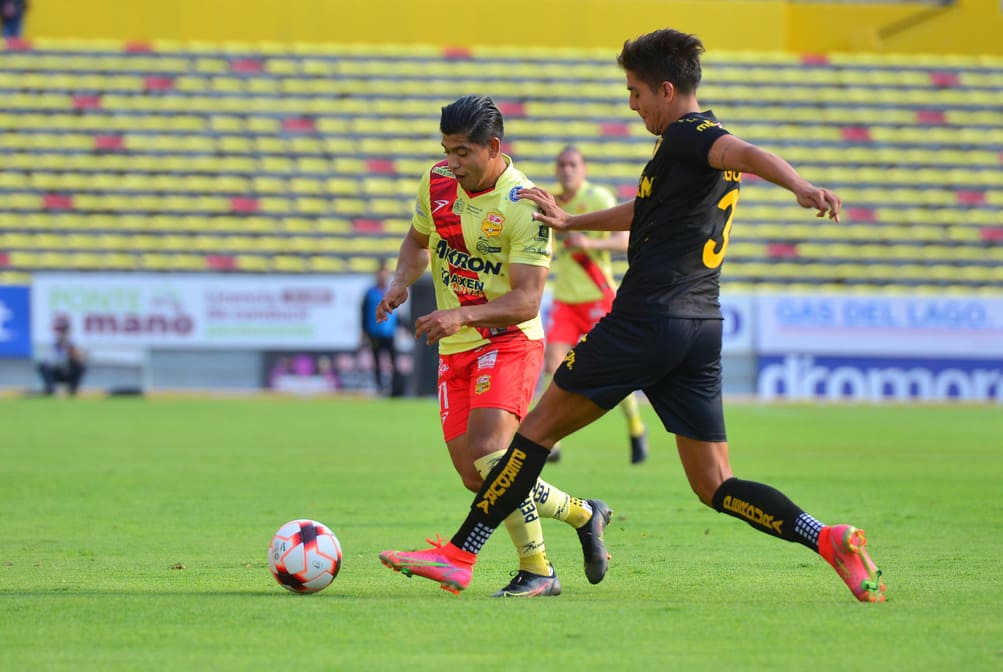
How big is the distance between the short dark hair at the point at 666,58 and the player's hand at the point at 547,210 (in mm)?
658


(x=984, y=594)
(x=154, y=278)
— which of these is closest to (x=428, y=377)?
(x=154, y=278)

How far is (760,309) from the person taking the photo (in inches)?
981

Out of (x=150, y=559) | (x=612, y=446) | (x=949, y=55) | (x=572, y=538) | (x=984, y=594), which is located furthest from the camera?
(x=949, y=55)

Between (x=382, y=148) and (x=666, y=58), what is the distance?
24270mm

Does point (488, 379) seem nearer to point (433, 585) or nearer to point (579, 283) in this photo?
point (433, 585)

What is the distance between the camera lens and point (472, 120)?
6059 millimetres

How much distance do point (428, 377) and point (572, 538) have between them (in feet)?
52.8

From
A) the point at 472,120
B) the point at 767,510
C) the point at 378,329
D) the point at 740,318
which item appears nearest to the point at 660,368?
the point at 767,510

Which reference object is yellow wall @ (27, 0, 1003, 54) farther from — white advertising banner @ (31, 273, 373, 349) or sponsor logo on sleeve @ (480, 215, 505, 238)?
sponsor logo on sleeve @ (480, 215, 505, 238)

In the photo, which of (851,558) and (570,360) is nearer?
(851,558)

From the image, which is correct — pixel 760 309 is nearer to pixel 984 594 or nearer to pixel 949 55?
pixel 949 55

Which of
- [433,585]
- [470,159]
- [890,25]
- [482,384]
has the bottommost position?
[433,585]


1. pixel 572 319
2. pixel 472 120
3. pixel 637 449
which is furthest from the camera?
pixel 572 319

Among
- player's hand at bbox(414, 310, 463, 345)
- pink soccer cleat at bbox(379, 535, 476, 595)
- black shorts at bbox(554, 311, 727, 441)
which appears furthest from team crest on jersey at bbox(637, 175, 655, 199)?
pink soccer cleat at bbox(379, 535, 476, 595)
